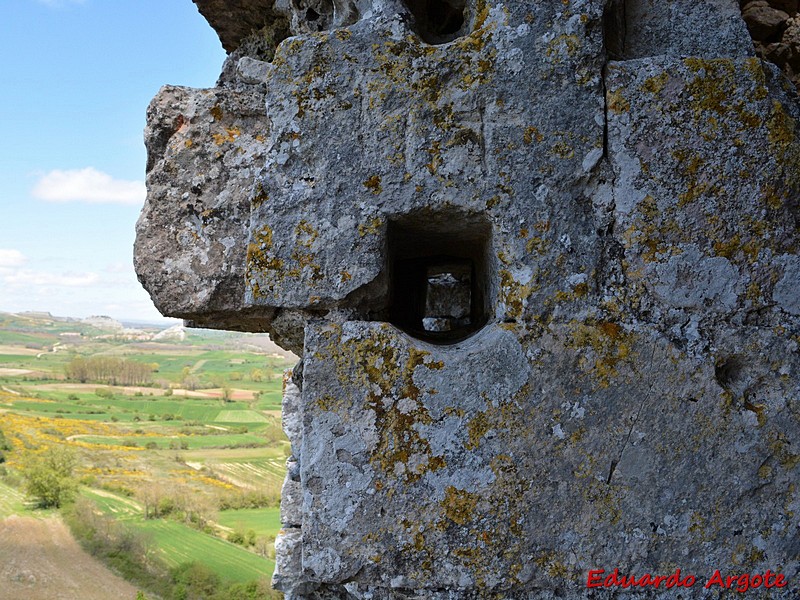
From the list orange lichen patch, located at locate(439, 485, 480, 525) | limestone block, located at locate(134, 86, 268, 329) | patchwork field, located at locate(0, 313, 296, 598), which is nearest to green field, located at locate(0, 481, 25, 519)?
patchwork field, located at locate(0, 313, 296, 598)

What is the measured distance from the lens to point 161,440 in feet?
78.3

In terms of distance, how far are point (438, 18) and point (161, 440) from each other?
2455cm

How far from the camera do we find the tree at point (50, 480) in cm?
2045

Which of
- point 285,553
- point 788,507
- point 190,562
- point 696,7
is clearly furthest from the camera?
point 190,562

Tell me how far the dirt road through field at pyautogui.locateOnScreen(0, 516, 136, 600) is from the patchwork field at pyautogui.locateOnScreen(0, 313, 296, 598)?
1124 millimetres

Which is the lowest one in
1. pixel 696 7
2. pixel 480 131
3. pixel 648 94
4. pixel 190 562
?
pixel 190 562

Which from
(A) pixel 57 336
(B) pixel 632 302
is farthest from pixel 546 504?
(A) pixel 57 336

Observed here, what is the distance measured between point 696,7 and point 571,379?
1268mm

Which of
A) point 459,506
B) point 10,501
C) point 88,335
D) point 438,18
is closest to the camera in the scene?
point 459,506

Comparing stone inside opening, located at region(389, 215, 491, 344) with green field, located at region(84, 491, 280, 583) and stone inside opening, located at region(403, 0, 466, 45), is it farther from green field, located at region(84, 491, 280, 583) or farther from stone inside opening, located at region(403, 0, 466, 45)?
green field, located at region(84, 491, 280, 583)

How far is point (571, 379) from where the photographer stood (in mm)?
1586

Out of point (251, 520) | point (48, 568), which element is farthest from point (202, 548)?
point (48, 568)

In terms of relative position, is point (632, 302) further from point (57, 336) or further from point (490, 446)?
point (57, 336)

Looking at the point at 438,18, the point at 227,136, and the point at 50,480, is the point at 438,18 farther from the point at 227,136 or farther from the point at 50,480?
the point at 50,480
